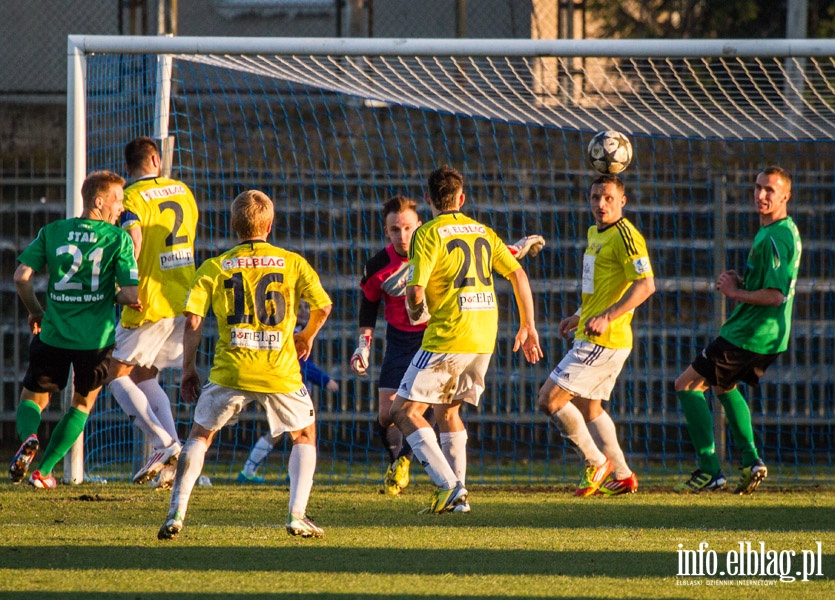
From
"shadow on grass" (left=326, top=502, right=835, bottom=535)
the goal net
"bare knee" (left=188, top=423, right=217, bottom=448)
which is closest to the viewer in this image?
"bare knee" (left=188, top=423, right=217, bottom=448)

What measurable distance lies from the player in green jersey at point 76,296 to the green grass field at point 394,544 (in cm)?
50

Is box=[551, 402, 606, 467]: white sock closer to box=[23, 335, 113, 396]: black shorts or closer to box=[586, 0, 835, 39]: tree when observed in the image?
box=[23, 335, 113, 396]: black shorts

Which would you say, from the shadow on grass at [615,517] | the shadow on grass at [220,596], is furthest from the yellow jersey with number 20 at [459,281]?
the shadow on grass at [220,596]

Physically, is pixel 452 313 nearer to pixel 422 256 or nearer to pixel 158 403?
pixel 422 256

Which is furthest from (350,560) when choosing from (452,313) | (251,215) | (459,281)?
(459,281)

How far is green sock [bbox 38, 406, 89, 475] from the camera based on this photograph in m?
7.03

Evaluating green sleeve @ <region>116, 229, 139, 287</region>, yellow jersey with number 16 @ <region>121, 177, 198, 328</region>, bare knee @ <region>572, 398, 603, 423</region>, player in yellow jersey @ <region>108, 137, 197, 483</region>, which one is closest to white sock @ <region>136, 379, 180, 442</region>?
player in yellow jersey @ <region>108, 137, 197, 483</region>

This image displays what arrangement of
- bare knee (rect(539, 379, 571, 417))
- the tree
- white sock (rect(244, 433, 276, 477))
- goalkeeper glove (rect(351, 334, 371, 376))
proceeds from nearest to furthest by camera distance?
goalkeeper glove (rect(351, 334, 371, 376)) < bare knee (rect(539, 379, 571, 417)) < white sock (rect(244, 433, 276, 477)) < the tree

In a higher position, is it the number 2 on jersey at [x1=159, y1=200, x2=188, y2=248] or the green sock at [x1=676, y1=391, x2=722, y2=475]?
the number 2 on jersey at [x1=159, y1=200, x2=188, y2=248]

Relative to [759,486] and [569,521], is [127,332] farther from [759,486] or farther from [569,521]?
[759,486]

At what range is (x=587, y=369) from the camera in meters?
7.24

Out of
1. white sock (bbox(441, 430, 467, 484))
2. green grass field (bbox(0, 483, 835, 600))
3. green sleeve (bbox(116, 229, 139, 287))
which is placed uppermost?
green sleeve (bbox(116, 229, 139, 287))

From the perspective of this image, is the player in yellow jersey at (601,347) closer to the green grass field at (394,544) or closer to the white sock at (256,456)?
the green grass field at (394,544)

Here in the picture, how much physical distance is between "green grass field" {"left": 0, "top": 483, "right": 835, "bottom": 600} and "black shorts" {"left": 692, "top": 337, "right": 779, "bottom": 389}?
2.47ft
